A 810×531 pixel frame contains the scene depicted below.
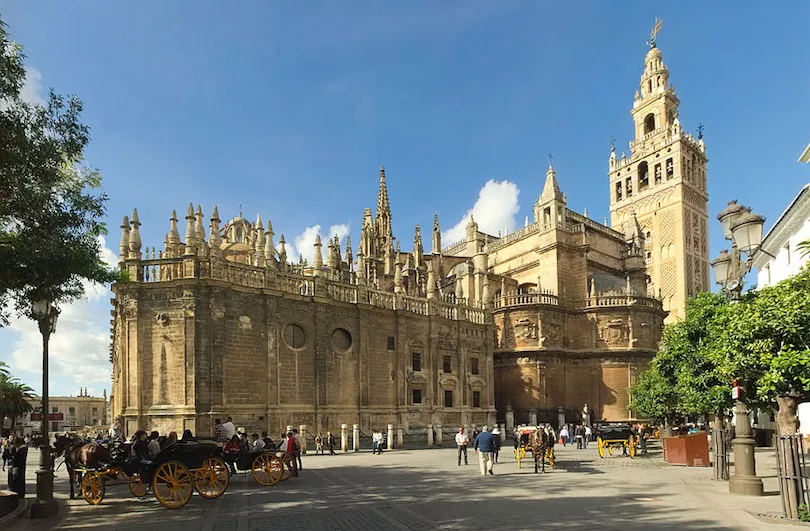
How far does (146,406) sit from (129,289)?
4943 mm

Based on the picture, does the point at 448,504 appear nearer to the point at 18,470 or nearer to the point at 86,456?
the point at 86,456

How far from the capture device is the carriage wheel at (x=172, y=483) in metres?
12.1

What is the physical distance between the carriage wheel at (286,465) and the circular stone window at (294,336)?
12.4 meters

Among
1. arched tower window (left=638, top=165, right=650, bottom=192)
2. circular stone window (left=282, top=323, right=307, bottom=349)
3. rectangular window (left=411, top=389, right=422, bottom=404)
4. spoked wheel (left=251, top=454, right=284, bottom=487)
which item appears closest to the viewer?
spoked wheel (left=251, top=454, right=284, bottom=487)

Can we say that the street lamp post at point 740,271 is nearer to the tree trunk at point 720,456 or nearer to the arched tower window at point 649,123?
the tree trunk at point 720,456

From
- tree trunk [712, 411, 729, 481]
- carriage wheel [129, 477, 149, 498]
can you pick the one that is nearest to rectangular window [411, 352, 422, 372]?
tree trunk [712, 411, 729, 481]

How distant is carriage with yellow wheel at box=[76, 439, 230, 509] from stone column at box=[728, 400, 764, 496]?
34.5ft

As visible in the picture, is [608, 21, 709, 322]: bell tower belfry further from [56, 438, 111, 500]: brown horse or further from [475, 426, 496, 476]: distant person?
[56, 438, 111, 500]: brown horse

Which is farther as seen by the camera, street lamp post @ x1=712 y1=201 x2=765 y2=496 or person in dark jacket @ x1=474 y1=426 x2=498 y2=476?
person in dark jacket @ x1=474 y1=426 x2=498 y2=476

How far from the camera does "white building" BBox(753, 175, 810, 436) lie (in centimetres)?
2312

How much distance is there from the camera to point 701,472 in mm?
18312

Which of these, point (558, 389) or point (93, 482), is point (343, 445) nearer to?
point (93, 482)

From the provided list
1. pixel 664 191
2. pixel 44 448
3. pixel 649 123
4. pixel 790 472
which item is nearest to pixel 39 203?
pixel 44 448

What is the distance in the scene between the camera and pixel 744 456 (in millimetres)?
12703
